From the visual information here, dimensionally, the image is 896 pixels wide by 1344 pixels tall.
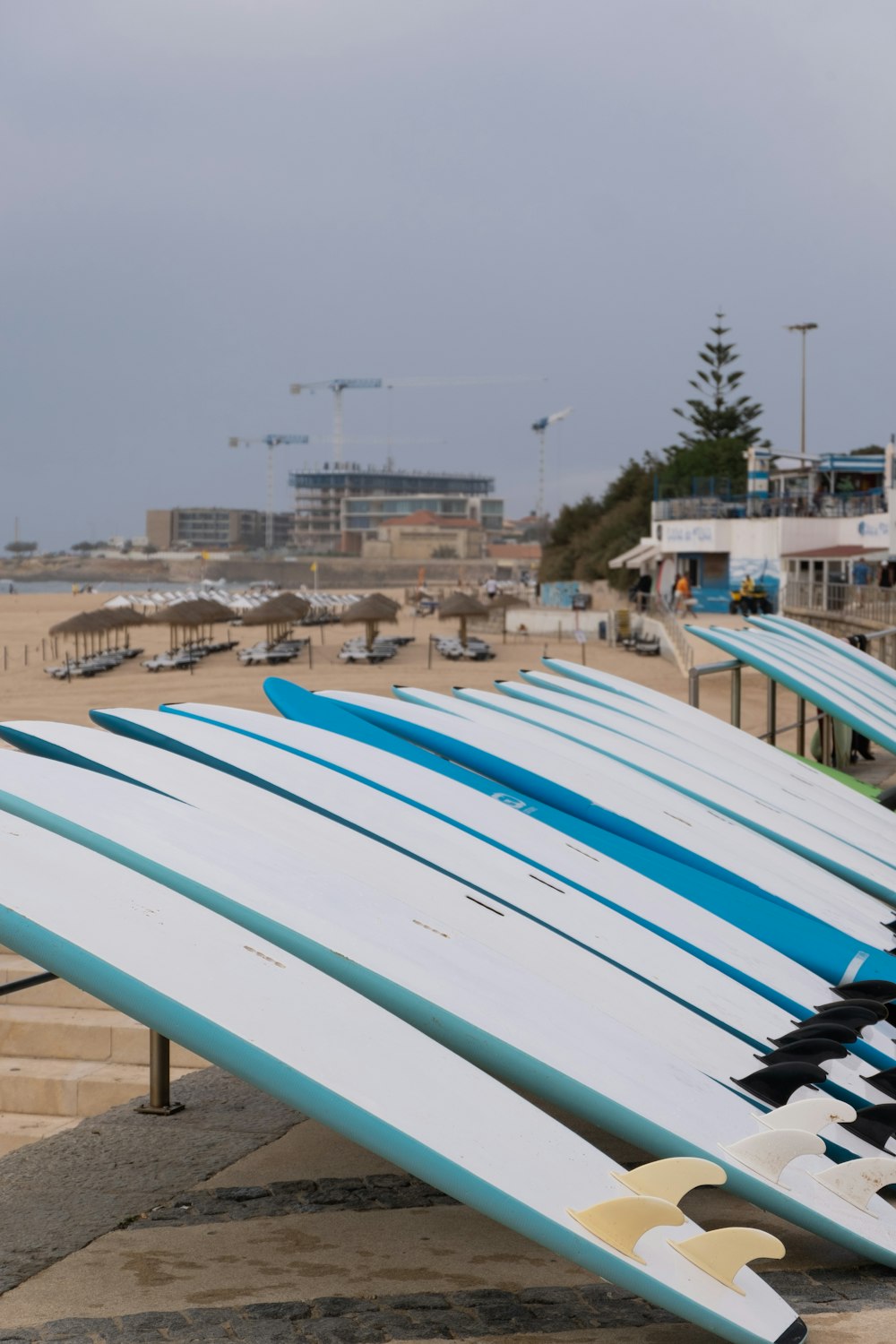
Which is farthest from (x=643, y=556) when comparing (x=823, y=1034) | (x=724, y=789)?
(x=823, y=1034)

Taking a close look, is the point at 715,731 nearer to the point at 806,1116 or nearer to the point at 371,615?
the point at 806,1116

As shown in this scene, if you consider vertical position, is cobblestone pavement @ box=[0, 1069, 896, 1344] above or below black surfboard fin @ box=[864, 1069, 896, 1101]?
below

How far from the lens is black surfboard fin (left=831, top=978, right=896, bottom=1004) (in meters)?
Result: 3.90

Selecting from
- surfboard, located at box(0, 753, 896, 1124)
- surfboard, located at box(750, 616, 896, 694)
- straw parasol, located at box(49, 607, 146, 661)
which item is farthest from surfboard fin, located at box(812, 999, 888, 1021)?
straw parasol, located at box(49, 607, 146, 661)

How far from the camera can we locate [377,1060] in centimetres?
242

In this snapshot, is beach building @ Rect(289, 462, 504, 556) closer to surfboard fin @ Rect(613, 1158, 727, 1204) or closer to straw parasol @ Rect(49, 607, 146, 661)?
straw parasol @ Rect(49, 607, 146, 661)

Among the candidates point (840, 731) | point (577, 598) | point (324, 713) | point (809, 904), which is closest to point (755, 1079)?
point (809, 904)

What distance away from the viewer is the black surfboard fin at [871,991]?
3904 millimetres

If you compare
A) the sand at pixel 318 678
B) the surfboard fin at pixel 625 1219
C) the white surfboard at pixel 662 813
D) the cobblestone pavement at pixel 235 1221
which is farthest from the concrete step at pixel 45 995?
the sand at pixel 318 678

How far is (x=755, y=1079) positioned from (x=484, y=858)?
102cm

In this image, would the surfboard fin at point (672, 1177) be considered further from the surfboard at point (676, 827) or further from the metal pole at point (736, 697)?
the metal pole at point (736, 697)

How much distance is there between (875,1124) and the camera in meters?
3.12

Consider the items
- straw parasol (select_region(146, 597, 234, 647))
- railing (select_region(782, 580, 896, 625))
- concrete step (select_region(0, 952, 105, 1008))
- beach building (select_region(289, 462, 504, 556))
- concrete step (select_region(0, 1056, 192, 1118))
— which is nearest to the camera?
concrete step (select_region(0, 1056, 192, 1118))

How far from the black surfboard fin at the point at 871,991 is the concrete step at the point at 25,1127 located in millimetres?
2626
